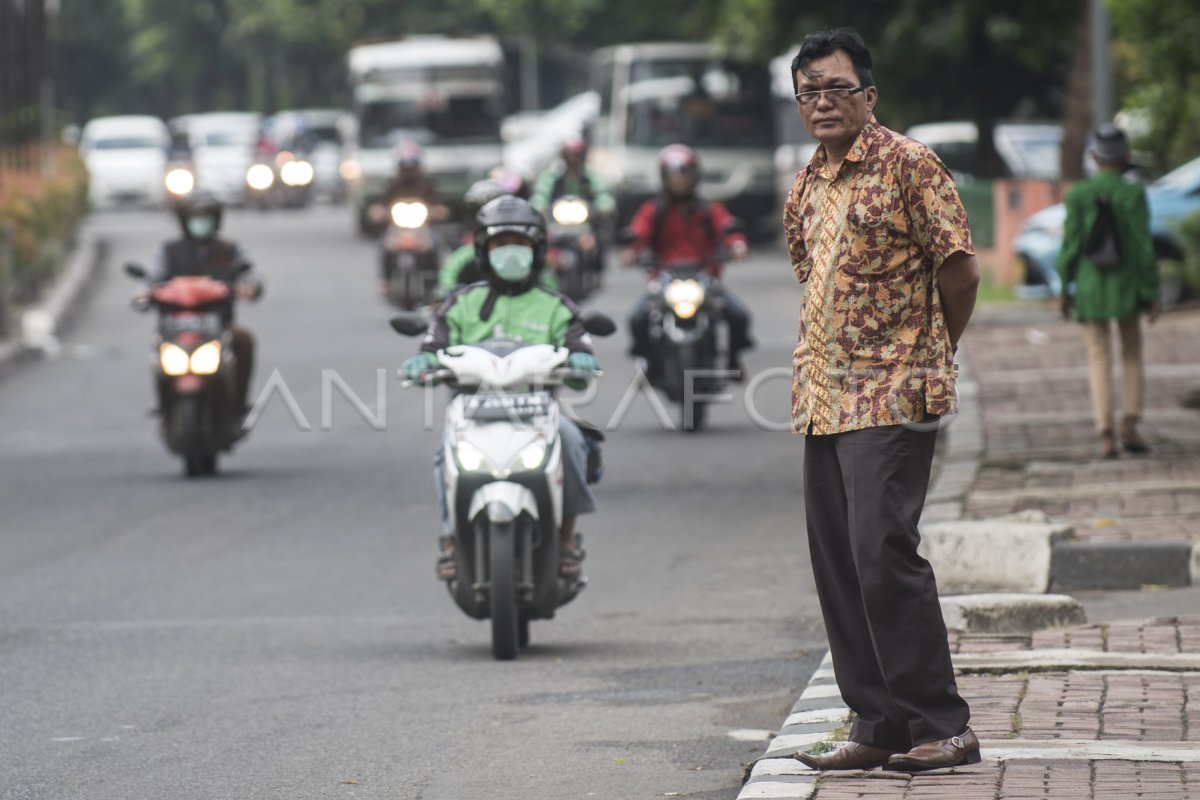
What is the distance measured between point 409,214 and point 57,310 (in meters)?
4.33

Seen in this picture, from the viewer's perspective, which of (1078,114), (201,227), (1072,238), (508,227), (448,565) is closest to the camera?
(448,565)

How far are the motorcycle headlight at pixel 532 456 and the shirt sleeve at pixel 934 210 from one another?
9.03 feet

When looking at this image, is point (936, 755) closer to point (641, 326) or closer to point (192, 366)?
point (192, 366)

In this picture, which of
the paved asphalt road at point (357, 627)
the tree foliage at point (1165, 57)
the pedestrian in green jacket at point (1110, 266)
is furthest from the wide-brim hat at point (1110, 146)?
the tree foliage at point (1165, 57)

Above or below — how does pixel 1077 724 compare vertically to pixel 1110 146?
below

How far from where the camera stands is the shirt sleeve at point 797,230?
5922 mm

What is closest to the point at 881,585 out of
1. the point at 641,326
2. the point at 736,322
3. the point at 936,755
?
the point at 936,755

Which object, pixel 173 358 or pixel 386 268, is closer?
pixel 173 358

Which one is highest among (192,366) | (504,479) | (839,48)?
(839,48)

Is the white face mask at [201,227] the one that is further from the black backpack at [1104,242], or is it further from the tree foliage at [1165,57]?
the tree foliage at [1165,57]

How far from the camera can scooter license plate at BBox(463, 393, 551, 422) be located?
8109mm

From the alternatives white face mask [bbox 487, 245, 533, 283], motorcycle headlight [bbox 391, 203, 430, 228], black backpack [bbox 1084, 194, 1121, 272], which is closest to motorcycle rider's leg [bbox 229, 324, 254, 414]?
black backpack [bbox 1084, 194, 1121, 272]

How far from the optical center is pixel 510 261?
27.8 feet

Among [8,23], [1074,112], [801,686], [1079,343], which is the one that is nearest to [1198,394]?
[1079,343]
